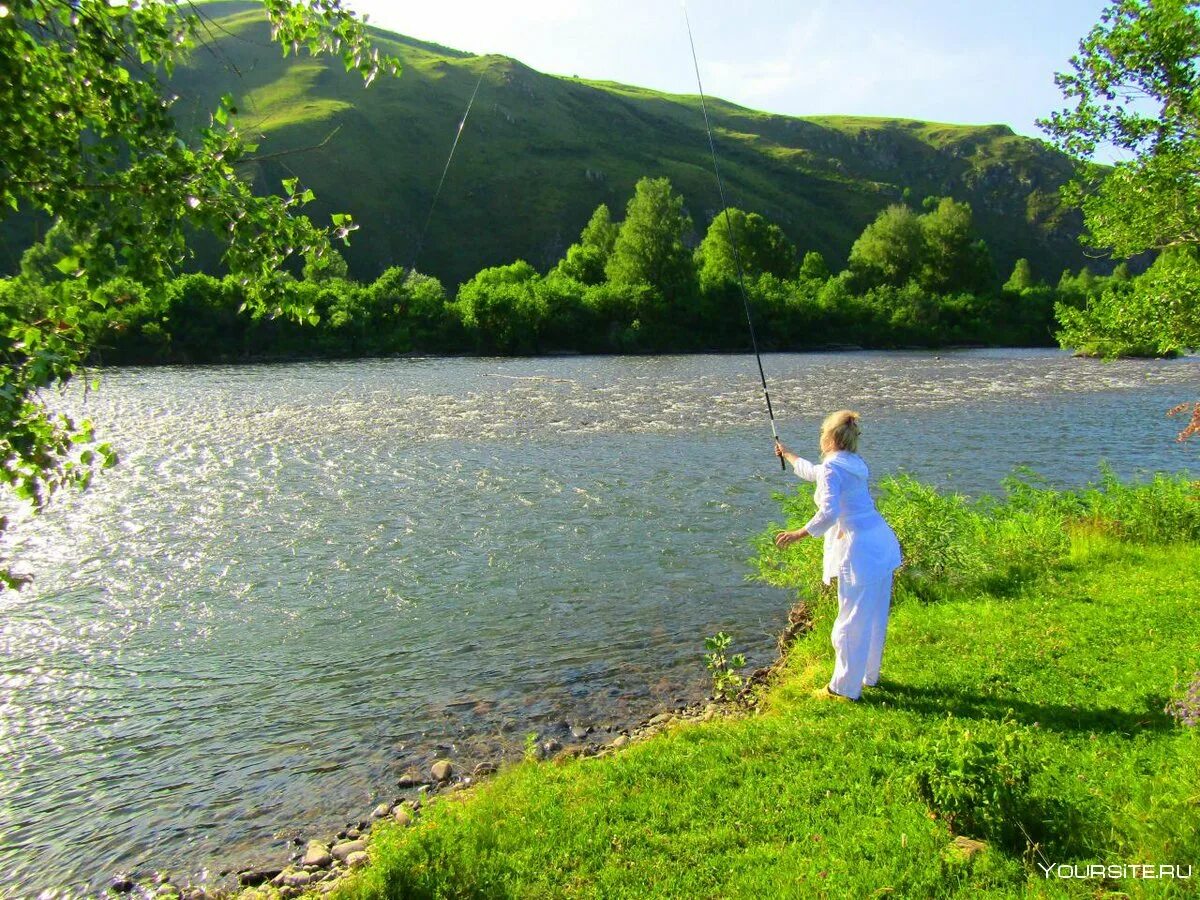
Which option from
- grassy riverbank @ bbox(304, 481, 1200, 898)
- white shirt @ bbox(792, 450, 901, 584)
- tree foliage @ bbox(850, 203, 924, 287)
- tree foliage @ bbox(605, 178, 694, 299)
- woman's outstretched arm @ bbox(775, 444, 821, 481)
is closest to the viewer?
grassy riverbank @ bbox(304, 481, 1200, 898)

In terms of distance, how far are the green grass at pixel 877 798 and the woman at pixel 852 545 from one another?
586 mm

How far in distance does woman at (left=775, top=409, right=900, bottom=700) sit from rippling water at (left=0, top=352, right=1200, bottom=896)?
10.2ft

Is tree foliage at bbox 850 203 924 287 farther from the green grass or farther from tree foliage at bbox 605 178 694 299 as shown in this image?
the green grass

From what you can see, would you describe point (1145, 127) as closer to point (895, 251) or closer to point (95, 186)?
point (95, 186)

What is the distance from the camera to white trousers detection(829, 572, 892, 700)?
8.77 meters

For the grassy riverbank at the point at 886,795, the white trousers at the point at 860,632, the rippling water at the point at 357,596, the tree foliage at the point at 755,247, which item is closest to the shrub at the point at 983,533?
the rippling water at the point at 357,596

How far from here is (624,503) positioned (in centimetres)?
2283

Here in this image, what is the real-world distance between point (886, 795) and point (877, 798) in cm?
9

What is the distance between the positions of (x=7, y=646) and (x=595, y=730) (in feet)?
33.3

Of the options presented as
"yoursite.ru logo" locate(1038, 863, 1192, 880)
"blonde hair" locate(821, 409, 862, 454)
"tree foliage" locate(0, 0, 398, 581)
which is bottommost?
"yoursite.ru logo" locate(1038, 863, 1192, 880)

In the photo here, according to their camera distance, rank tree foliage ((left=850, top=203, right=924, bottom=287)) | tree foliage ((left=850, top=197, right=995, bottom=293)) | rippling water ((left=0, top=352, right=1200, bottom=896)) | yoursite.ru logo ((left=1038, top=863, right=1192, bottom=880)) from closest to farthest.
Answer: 1. yoursite.ru logo ((left=1038, top=863, right=1192, bottom=880))
2. rippling water ((left=0, top=352, right=1200, bottom=896))
3. tree foliage ((left=850, top=203, right=924, bottom=287))
4. tree foliage ((left=850, top=197, right=995, bottom=293))

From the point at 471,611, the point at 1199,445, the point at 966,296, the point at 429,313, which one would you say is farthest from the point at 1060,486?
the point at 966,296

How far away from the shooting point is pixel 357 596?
634 inches

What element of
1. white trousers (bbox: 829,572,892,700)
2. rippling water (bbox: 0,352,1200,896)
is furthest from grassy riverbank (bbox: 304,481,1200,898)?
rippling water (bbox: 0,352,1200,896)
